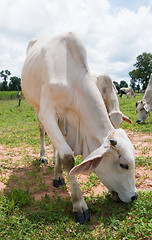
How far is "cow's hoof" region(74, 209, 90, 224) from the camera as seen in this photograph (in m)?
2.31

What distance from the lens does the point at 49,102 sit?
2.67m

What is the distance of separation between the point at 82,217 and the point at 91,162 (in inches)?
25.7

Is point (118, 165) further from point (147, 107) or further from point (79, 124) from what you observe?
point (147, 107)

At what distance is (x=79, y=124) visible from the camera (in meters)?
2.65

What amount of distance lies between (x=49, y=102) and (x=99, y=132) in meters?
0.73

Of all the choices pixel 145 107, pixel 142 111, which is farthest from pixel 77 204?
pixel 145 107

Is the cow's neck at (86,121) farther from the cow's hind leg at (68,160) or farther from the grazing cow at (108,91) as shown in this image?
the grazing cow at (108,91)

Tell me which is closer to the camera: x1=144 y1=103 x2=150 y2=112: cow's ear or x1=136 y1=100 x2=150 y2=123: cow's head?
x1=136 y1=100 x2=150 y2=123: cow's head

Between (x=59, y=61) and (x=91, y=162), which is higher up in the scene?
(x=59, y=61)

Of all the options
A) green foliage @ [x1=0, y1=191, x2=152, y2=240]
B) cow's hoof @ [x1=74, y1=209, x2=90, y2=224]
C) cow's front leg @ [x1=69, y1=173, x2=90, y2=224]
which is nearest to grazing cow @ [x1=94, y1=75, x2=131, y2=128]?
green foliage @ [x1=0, y1=191, x2=152, y2=240]

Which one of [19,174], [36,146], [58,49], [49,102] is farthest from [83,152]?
[36,146]

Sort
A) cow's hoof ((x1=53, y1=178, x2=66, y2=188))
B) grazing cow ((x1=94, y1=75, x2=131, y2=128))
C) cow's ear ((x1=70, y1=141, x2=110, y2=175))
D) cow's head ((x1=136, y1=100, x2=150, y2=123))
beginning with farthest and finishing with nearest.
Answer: cow's head ((x1=136, y1=100, x2=150, y2=123)) → grazing cow ((x1=94, y1=75, x2=131, y2=128)) → cow's hoof ((x1=53, y1=178, x2=66, y2=188)) → cow's ear ((x1=70, y1=141, x2=110, y2=175))

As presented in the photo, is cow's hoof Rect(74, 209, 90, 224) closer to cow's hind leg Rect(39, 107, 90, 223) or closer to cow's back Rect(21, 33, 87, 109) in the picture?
cow's hind leg Rect(39, 107, 90, 223)

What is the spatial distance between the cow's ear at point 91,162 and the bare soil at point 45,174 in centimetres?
101
